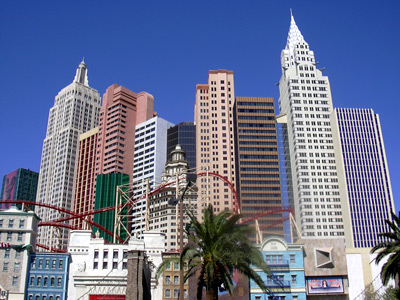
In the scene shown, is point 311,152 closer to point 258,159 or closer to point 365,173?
point 258,159

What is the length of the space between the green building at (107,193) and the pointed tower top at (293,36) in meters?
78.9

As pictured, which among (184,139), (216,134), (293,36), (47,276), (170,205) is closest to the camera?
(47,276)

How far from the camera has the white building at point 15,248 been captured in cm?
7056

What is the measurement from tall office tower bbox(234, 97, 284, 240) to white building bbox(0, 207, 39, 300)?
73916 mm

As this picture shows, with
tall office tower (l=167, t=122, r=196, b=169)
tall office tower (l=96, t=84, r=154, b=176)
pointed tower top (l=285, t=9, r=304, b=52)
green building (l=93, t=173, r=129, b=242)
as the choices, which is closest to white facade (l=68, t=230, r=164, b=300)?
tall office tower (l=167, t=122, r=196, b=169)

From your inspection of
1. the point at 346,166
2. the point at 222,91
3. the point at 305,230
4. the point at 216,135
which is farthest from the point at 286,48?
the point at 305,230

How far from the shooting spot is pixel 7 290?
229 ft

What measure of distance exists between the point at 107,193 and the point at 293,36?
92.8 m

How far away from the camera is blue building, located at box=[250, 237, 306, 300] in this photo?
217 feet

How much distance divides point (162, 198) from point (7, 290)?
7671 centimetres

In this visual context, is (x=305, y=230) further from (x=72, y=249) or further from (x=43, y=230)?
(x=43, y=230)

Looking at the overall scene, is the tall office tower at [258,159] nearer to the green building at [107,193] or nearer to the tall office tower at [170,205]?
the tall office tower at [170,205]

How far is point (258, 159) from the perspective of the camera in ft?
484

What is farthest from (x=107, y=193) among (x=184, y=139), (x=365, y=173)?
(x=365, y=173)
